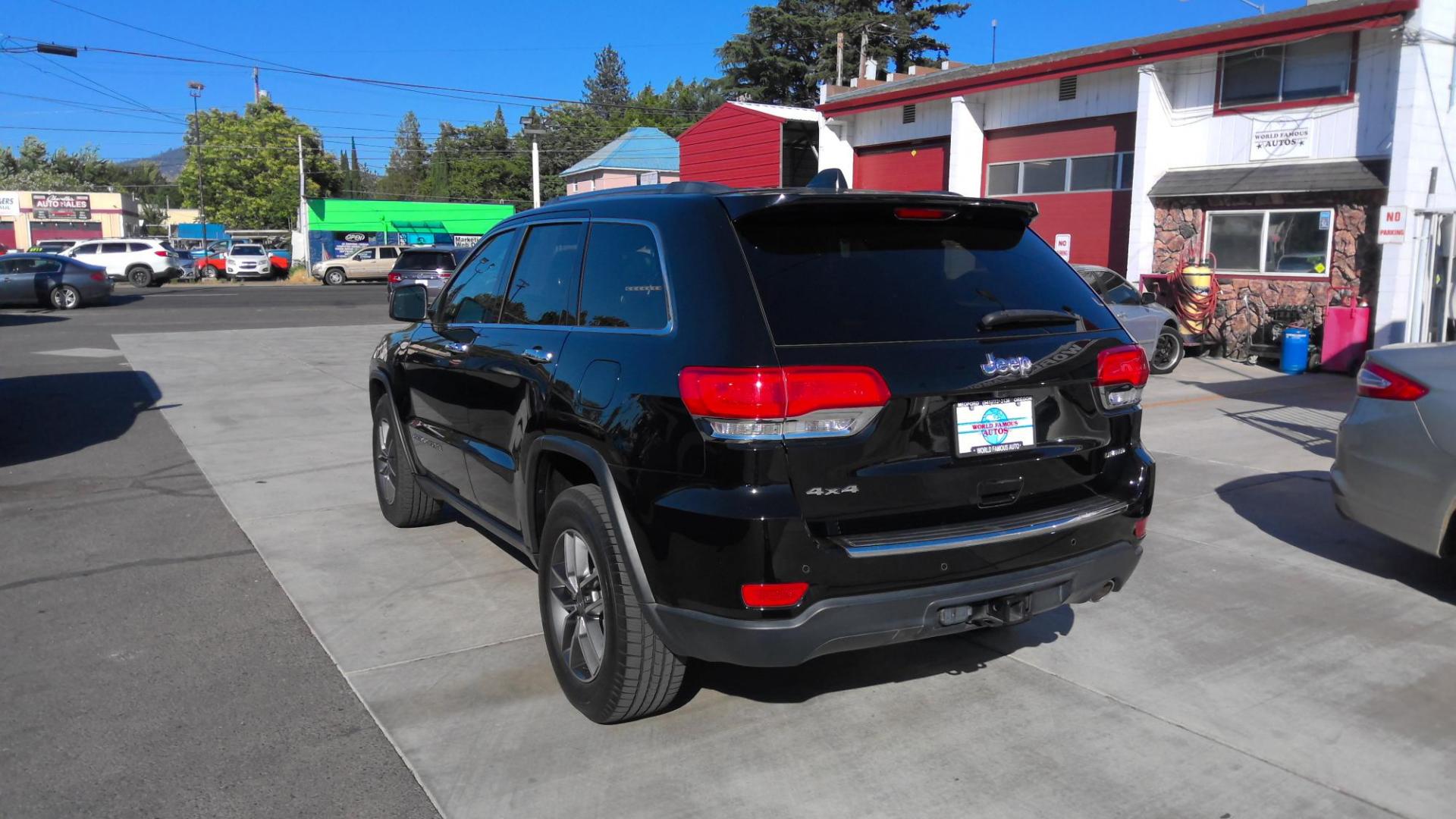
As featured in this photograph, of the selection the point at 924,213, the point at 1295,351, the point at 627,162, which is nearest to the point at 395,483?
the point at 924,213

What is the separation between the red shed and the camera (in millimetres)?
26781

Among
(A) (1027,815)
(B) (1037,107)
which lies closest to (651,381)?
(A) (1027,815)

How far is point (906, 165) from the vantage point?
23.9 meters

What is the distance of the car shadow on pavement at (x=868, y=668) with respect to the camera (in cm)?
425

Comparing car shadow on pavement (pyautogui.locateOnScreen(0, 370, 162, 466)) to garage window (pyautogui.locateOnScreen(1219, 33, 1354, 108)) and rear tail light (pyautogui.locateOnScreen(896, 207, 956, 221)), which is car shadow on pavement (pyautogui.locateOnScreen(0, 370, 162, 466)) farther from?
garage window (pyautogui.locateOnScreen(1219, 33, 1354, 108))

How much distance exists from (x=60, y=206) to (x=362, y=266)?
49322 millimetres

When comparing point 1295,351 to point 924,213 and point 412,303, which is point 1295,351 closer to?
point 412,303

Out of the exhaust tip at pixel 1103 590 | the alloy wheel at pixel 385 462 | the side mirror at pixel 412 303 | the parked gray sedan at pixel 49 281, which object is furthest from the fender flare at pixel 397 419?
the parked gray sedan at pixel 49 281

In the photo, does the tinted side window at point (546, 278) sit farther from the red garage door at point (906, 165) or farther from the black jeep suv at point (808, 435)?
the red garage door at point (906, 165)

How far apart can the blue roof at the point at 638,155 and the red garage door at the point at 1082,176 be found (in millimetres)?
23540

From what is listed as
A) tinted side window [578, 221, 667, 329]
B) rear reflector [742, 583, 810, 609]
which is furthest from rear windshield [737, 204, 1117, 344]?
rear reflector [742, 583, 810, 609]

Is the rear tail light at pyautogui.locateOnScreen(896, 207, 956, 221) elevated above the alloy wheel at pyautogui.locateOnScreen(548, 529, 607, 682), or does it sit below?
above

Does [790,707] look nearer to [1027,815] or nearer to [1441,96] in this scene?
[1027,815]

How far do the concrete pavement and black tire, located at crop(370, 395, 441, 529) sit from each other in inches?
5.3
